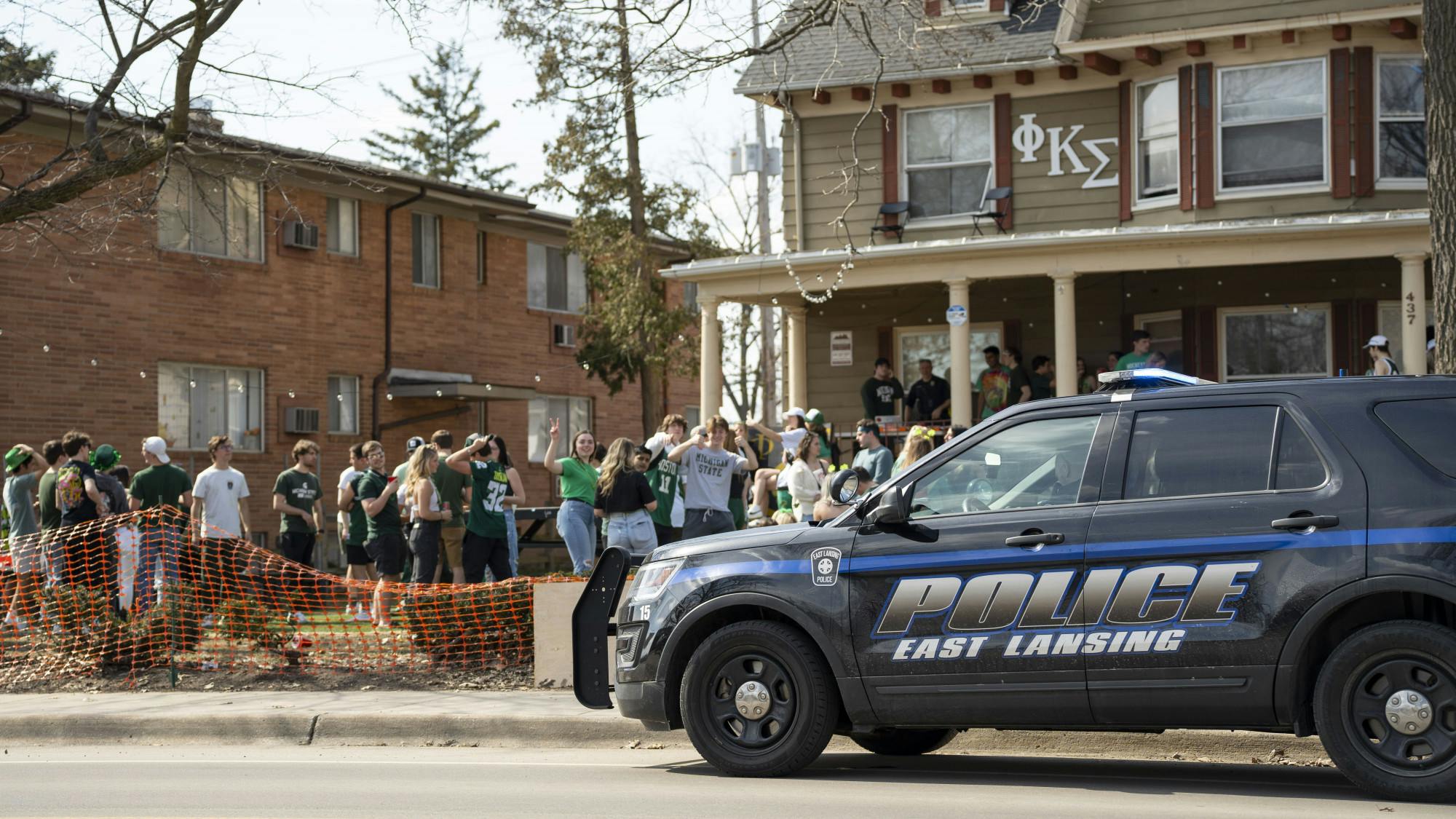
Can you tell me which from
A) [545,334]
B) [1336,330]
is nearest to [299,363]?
[545,334]

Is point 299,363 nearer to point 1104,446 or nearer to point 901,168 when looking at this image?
point 901,168

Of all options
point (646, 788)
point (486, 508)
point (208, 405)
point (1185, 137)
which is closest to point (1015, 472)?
point (646, 788)

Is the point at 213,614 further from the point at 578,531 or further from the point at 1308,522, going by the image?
the point at 1308,522

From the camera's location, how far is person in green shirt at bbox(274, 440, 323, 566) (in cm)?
1556

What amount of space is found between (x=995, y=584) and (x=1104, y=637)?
1.80 feet

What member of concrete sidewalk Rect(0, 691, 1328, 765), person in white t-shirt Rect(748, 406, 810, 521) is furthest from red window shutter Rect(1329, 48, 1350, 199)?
concrete sidewalk Rect(0, 691, 1328, 765)

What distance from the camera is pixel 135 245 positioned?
22.9 metres

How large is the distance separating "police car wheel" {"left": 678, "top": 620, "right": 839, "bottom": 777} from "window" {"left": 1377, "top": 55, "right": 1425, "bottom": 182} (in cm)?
1371

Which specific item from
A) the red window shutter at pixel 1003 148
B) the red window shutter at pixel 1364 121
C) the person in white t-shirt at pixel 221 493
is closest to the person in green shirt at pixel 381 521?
the person in white t-shirt at pixel 221 493

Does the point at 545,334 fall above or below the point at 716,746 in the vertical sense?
above

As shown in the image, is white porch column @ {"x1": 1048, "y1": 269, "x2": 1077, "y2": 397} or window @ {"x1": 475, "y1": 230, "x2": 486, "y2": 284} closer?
white porch column @ {"x1": 1048, "y1": 269, "x2": 1077, "y2": 397}

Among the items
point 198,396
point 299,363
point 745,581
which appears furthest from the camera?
point 299,363

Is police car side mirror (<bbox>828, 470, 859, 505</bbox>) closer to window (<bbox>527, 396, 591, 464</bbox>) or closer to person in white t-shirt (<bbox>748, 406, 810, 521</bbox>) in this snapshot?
person in white t-shirt (<bbox>748, 406, 810, 521</bbox>)

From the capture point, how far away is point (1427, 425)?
6934 millimetres
